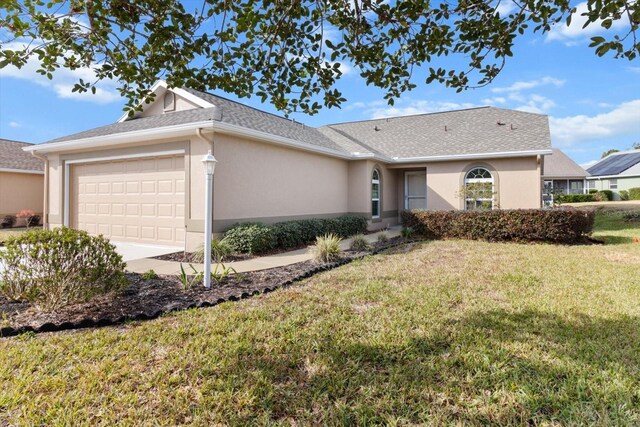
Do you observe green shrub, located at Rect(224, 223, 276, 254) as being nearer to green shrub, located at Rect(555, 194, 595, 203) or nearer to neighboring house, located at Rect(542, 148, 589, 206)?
green shrub, located at Rect(555, 194, 595, 203)

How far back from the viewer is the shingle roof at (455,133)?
52.3 feet

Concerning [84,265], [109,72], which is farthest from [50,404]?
[109,72]

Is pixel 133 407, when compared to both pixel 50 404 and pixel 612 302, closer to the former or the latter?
pixel 50 404

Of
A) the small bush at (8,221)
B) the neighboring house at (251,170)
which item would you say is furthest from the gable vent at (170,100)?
the small bush at (8,221)

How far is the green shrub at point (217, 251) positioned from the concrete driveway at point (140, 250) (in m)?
1.15

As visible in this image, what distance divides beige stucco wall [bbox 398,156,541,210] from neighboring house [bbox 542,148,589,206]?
23.4 meters

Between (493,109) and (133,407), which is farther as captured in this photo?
(493,109)

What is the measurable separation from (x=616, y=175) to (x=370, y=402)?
163ft

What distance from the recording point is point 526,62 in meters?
5.73

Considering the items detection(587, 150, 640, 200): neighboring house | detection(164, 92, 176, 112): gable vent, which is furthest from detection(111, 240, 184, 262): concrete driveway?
detection(587, 150, 640, 200): neighboring house

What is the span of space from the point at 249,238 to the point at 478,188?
1126cm

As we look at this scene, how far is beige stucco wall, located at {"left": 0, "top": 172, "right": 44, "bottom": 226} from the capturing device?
18.8 meters

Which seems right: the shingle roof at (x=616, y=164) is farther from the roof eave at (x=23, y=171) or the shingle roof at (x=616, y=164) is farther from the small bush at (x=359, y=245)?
the roof eave at (x=23, y=171)

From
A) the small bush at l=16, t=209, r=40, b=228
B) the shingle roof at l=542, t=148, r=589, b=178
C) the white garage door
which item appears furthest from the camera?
the shingle roof at l=542, t=148, r=589, b=178
